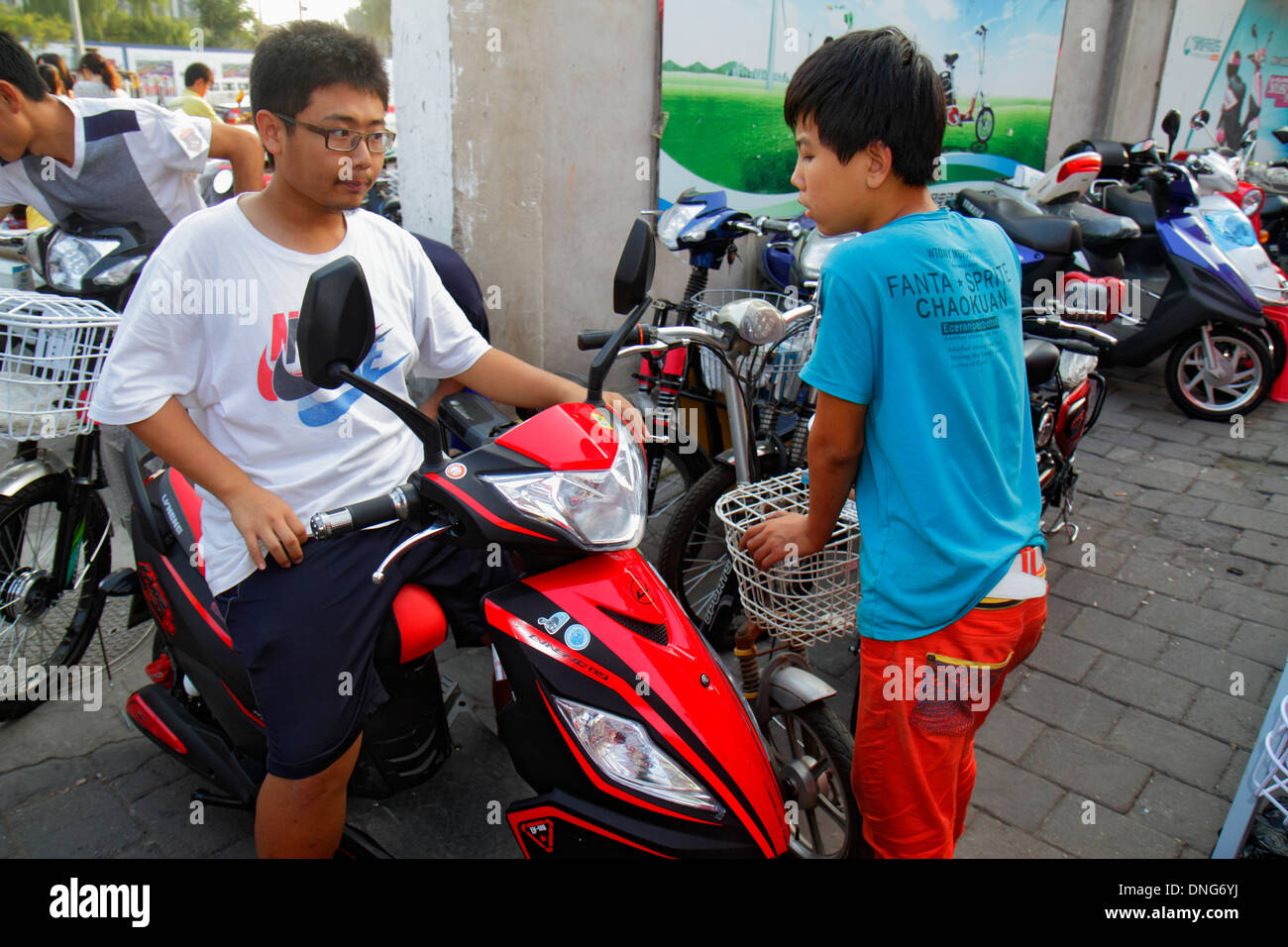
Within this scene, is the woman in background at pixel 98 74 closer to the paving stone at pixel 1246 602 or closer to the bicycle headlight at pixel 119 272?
the bicycle headlight at pixel 119 272

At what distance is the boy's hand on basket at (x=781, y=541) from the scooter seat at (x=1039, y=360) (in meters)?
1.95

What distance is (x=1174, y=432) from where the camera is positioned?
571cm

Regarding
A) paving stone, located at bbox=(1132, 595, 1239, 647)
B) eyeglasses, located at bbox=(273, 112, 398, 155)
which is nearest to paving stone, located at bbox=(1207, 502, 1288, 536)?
paving stone, located at bbox=(1132, 595, 1239, 647)

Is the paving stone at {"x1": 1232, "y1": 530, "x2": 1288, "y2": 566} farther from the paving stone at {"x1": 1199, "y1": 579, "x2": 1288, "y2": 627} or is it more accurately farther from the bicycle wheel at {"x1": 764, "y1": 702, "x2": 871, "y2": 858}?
the bicycle wheel at {"x1": 764, "y1": 702, "x2": 871, "y2": 858}

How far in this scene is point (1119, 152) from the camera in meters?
6.69

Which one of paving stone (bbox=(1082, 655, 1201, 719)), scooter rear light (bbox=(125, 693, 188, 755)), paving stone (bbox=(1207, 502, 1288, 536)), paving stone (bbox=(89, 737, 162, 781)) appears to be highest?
scooter rear light (bbox=(125, 693, 188, 755))

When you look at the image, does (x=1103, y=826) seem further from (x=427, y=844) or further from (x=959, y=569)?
(x=427, y=844)

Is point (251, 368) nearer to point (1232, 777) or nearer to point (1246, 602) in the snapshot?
point (1232, 777)

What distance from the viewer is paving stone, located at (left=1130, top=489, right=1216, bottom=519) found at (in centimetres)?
457

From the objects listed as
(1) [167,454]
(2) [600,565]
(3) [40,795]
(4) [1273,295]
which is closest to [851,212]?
(2) [600,565]

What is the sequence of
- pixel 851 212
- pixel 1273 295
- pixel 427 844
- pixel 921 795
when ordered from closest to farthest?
pixel 851 212, pixel 921 795, pixel 427 844, pixel 1273 295

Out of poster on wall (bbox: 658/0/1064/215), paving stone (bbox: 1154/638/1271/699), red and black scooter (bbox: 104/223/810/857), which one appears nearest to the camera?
red and black scooter (bbox: 104/223/810/857)

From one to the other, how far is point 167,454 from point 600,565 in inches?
34.8

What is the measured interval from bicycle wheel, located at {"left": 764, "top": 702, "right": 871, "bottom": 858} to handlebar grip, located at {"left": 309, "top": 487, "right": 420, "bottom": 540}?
1.05 m
